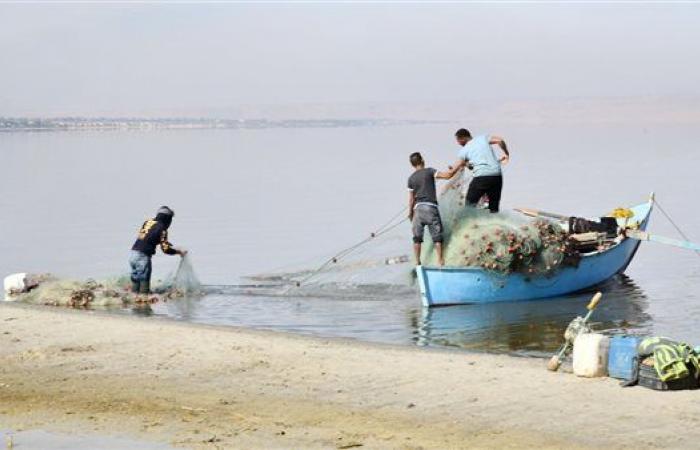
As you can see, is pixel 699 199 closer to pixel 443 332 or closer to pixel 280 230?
pixel 280 230

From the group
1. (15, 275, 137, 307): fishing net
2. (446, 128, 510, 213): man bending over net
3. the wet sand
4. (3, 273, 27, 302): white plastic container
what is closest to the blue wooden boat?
(446, 128, 510, 213): man bending over net

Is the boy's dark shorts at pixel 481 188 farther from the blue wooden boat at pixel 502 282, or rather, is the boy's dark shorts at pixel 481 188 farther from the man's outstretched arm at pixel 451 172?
the blue wooden boat at pixel 502 282

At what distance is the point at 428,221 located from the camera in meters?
16.0

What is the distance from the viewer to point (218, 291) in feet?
58.1

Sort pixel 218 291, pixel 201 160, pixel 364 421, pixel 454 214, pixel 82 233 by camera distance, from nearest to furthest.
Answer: pixel 364 421
pixel 454 214
pixel 218 291
pixel 82 233
pixel 201 160

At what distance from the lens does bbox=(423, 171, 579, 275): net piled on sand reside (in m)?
15.9

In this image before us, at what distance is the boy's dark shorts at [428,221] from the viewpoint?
15977mm

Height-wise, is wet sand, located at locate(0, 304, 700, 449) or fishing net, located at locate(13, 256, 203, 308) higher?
fishing net, located at locate(13, 256, 203, 308)

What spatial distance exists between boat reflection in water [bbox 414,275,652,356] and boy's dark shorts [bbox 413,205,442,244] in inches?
40.5

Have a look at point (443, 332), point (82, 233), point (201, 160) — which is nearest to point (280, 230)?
point (82, 233)

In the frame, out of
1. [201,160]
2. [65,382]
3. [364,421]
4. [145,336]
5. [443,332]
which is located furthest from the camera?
[201,160]

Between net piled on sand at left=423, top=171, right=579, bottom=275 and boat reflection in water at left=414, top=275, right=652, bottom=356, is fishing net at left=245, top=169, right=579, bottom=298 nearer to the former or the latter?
net piled on sand at left=423, top=171, right=579, bottom=275

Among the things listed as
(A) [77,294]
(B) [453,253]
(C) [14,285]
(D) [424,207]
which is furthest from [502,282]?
(C) [14,285]

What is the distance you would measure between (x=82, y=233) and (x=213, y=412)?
22.5 meters
